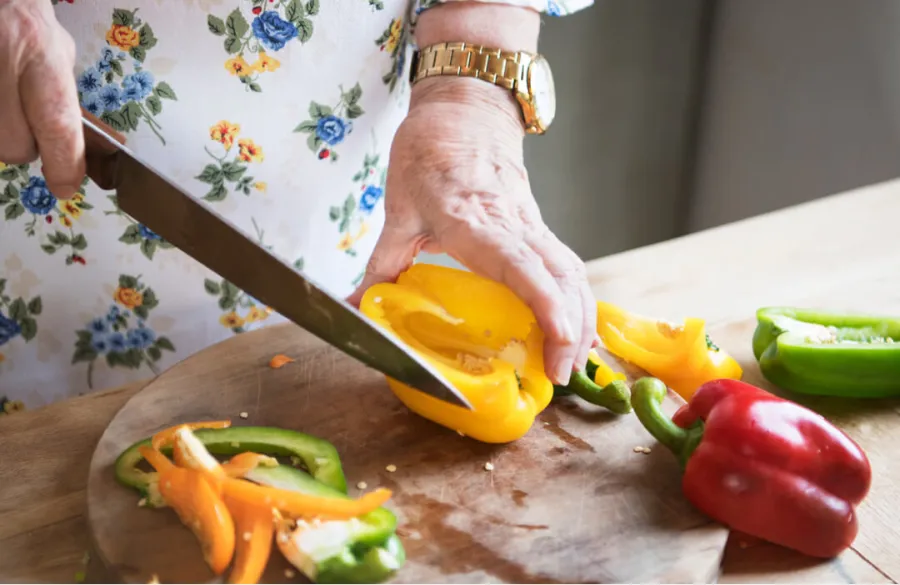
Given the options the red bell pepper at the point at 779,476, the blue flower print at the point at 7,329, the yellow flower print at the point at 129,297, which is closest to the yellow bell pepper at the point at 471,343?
the red bell pepper at the point at 779,476

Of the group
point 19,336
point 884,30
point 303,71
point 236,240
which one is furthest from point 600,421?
point 884,30

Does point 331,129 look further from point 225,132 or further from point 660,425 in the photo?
point 660,425

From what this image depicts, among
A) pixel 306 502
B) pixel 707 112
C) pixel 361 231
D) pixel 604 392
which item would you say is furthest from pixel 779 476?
pixel 707 112

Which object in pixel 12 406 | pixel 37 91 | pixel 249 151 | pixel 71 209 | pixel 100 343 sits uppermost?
pixel 37 91

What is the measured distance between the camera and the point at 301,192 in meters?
1.40

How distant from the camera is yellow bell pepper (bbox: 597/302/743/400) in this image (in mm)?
1254

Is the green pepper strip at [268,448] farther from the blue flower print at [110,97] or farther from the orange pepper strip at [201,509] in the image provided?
the blue flower print at [110,97]

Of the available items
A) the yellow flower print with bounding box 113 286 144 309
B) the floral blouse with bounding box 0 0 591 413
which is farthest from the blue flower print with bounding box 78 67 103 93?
the yellow flower print with bounding box 113 286 144 309

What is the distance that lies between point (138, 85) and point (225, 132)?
14 cm

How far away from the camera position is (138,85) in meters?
1.23

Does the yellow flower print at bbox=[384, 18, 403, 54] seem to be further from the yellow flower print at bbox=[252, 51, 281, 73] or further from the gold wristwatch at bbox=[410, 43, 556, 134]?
the yellow flower print at bbox=[252, 51, 281, 73]

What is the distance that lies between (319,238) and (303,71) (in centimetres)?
29

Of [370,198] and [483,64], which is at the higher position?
[483,64]

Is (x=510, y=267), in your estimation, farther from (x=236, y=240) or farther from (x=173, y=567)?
(x=173, y=567)
